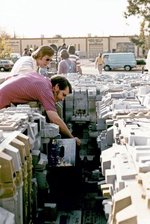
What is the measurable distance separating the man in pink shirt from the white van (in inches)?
1348

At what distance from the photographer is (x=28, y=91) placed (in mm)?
7562

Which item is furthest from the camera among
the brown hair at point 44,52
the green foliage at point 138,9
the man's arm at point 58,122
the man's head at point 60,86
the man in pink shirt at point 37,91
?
the green foliage at point 138,9

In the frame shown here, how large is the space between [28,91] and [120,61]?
3458cm

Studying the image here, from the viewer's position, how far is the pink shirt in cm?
734

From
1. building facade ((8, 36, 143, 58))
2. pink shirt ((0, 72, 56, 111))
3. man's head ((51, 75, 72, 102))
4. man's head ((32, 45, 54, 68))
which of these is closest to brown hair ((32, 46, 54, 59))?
man's head ((32, 45, 54, 68))

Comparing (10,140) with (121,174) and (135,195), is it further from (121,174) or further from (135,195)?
(135,195)

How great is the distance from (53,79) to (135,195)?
4.27m

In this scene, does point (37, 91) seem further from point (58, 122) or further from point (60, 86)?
point (58, 122)

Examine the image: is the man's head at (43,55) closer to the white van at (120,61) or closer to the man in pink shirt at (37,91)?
the man in pink shirt at (37,91)

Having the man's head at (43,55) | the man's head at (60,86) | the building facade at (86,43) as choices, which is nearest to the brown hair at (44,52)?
the man's head at (43,55)

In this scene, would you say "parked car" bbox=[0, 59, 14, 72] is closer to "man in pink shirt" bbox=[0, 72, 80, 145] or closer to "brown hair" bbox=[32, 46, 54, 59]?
"brown hair" bbox=[32, 46, 54, 59]

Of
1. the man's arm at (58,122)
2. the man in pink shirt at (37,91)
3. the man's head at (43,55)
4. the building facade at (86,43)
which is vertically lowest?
the building facade at (86,43)

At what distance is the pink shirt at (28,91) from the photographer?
7.34 metres

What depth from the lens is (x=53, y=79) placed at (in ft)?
24.9
